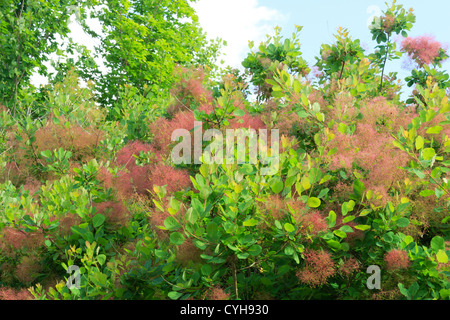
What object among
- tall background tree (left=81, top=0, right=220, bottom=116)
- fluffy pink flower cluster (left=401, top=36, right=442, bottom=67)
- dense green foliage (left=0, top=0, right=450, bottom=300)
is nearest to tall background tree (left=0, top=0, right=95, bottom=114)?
tall background tree (left=81, top=0, right=220, bottom=116)

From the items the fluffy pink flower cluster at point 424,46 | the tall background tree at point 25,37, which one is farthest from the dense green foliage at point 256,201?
the tall background tree at point 25,37

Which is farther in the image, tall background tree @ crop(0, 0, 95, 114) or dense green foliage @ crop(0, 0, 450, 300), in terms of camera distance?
tall background tree @ crop(0, 0, 95, 114)

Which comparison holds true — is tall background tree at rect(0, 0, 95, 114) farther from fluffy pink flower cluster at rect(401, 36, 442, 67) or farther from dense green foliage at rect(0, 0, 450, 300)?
fluffy pink flower cluster at rect(401, 36, 442, 67)

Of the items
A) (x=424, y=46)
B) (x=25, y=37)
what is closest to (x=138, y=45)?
(x=25, y=37)

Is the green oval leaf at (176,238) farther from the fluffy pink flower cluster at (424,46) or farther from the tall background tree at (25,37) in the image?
the tall background tree at (25,37)

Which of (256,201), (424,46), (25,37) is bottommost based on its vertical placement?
(256,201)

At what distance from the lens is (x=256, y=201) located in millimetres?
2330

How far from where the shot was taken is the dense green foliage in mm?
2201

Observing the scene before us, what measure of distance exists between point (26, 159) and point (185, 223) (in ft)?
11.8

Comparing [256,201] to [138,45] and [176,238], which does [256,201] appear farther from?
[138,45]

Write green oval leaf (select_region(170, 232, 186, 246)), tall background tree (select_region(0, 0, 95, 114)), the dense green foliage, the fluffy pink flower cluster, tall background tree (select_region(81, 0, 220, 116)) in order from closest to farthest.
Result: green oval leaf (select_region(170, 232, 186, 246)) < the dense green foliage < the fluffy pink flower cluster < tall background tree (select_region(0, 0, 95, 114)) < tall background tree (select_region(81, 0, 220, 116))
